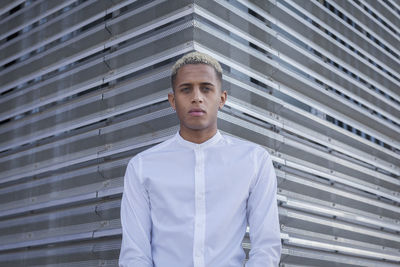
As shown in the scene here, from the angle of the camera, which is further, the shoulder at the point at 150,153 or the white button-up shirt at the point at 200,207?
the shoulder at the point at 150,153

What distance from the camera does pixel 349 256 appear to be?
5.61 metres

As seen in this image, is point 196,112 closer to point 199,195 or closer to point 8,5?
point 199,195

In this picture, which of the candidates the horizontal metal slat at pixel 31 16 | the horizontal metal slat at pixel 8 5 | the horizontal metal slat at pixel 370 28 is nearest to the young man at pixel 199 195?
the horizontal metal slat at pixel 31 16

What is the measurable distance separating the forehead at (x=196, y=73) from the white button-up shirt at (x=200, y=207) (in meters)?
0.30

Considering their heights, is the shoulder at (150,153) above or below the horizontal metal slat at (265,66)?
below

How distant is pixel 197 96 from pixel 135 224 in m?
0.68

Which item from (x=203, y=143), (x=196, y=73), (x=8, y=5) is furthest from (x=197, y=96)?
(x=8, y=5)

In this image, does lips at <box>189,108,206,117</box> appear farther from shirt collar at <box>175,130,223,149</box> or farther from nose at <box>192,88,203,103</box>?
shirt collar at <box>175,130,223,149</box>

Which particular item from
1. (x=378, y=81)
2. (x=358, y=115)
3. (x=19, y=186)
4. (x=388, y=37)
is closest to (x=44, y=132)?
(x=19, y=186)

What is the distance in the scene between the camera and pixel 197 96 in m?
2.63

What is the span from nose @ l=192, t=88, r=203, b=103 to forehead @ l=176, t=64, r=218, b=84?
57mm

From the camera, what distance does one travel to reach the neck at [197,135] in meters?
2.72

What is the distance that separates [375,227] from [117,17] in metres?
3.69

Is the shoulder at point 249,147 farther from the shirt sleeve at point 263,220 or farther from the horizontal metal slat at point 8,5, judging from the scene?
the horizontal metal slat at point 8,5
